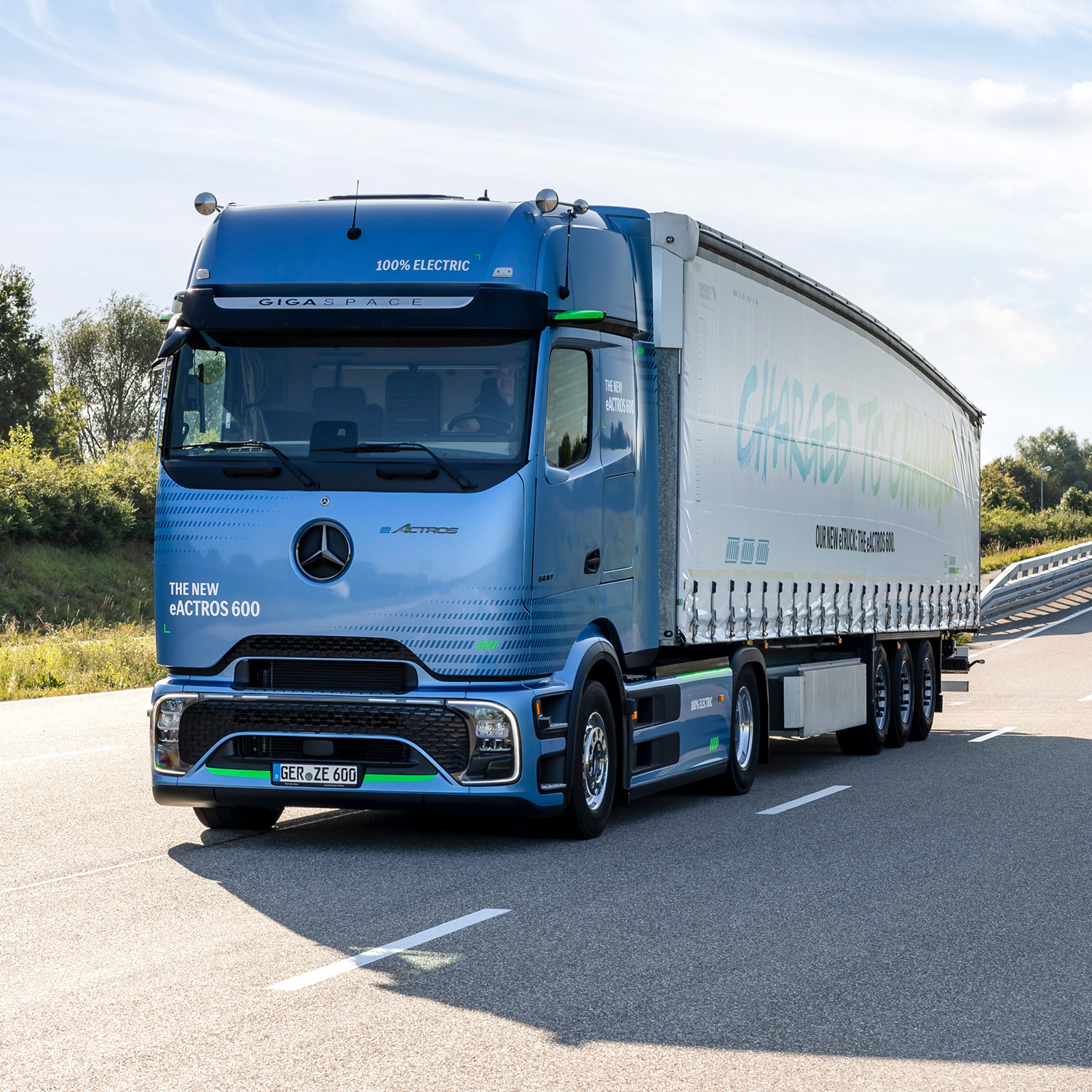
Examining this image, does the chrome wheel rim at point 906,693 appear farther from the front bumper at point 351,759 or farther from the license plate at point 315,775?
the license plate at point 315,775

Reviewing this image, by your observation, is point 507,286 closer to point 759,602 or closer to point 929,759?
point 759,602

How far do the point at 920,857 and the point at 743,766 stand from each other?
314 centimetres

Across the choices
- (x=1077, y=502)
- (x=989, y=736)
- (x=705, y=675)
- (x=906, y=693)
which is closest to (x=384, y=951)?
(x=705, y=675)

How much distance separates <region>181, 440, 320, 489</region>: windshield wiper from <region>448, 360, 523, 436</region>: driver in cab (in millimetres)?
813

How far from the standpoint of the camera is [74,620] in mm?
41469

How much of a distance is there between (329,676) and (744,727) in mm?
4570

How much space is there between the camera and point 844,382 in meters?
15.2

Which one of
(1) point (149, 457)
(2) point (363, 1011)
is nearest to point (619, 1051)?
(2) point (363, 1011)

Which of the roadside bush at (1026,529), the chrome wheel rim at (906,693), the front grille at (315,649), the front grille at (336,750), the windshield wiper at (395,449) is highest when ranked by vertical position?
the roadside bush at (1026,529)

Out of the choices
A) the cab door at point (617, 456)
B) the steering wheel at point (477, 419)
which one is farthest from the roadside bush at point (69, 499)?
the steering wheel at point (477, 419)

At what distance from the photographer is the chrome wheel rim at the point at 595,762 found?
31.0 feet

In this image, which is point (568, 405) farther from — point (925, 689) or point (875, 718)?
point (925, 689)

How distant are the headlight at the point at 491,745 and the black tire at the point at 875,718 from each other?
773 centimetres

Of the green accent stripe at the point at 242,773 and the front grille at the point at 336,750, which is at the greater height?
the front grille at the point at 336,750
